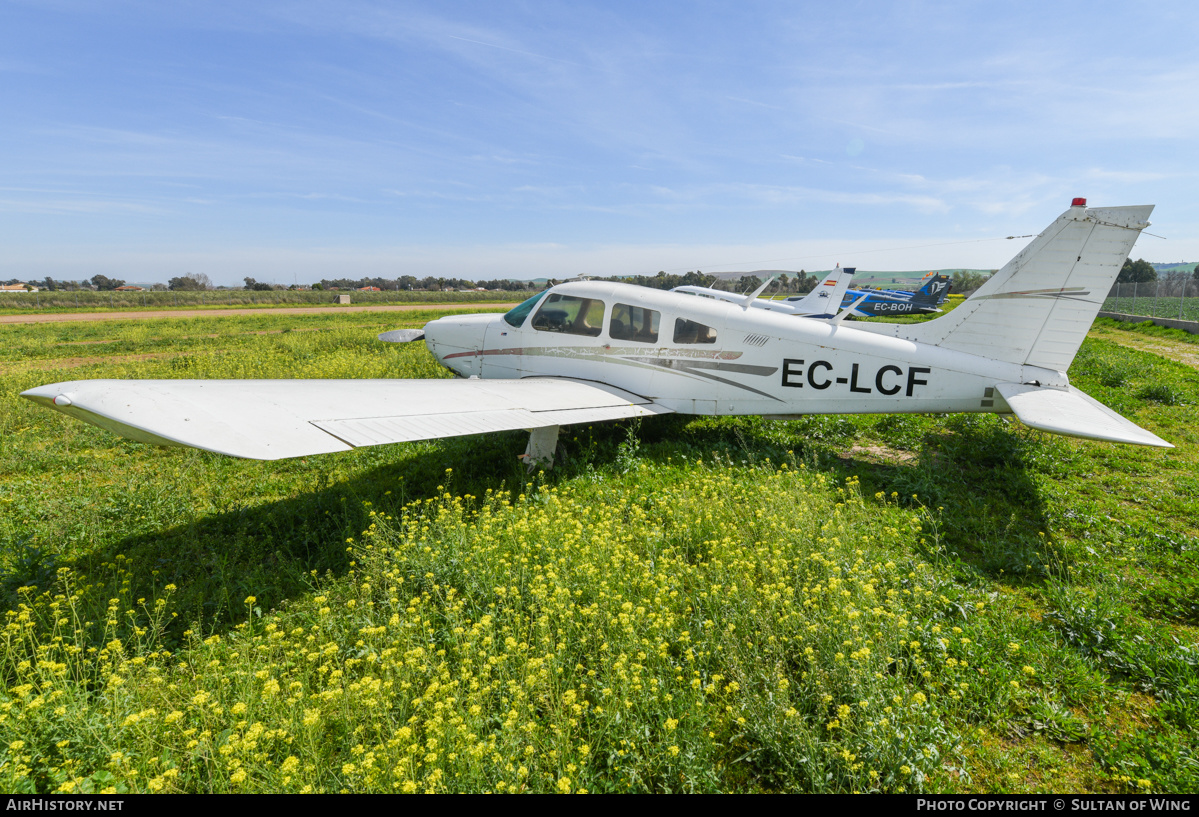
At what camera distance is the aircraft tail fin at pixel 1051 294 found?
5.70 metres

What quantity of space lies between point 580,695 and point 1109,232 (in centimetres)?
734

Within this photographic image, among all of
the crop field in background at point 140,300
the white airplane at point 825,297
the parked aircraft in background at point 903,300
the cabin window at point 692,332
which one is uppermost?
the cabin window at point 692,332

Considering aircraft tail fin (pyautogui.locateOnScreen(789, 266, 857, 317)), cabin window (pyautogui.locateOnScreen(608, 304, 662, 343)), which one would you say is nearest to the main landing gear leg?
cabin window (pyautogui.locateOnScreen(608, 304, 662, 343))

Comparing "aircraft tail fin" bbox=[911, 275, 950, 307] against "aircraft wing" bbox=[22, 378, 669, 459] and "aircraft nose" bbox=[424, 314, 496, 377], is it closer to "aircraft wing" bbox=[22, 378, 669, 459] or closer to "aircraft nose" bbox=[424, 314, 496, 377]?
"aircraft nose" bbox=[424, 314, 496, 377]

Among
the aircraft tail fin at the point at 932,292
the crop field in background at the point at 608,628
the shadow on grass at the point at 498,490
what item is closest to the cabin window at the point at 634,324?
the shadow on grass at the point at 498,490

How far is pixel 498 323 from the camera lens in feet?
27.0

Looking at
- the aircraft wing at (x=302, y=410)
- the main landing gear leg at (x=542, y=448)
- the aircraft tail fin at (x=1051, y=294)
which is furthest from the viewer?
the main landing gear leg at (x=542, y=448)

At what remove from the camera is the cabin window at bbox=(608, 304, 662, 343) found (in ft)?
23.4

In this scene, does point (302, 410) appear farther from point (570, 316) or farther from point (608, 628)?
point (570, 316)

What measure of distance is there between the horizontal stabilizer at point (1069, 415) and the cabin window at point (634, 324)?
419 centimetres

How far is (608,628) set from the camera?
3.25 metres

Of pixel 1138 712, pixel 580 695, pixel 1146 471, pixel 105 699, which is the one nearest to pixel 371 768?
pixel 580 695

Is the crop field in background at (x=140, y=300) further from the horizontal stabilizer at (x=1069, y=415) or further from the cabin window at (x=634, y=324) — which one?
the horizontal stabilizer at (x=1069, y=415)

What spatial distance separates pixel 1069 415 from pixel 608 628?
16.9 feet
